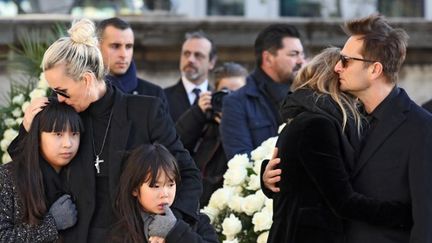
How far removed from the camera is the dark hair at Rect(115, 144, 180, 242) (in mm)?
5637

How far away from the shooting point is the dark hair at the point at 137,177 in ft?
18.5

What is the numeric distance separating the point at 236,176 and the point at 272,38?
1630 mm

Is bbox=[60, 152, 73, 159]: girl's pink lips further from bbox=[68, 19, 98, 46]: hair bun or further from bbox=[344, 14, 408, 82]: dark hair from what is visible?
bbox=[344, 14, 408, 82]: dark hair

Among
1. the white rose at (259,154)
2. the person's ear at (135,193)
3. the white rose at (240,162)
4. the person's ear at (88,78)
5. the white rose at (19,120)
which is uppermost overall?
the person's ear at (88,78)

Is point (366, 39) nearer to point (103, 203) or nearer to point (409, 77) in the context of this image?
point (103, 203)

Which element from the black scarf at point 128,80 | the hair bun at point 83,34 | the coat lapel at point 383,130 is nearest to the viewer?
the coat lapel at point 383,130

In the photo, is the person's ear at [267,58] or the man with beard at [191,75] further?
the man with beard at [191,75]

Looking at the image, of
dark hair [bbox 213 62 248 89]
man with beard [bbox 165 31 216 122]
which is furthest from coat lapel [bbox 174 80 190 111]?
dark hair [bbox 213 62 248 89]

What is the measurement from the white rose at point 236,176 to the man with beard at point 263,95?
2.25 ft

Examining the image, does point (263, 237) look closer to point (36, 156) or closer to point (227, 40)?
point (36, 156)

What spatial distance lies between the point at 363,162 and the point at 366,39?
1.82 ft

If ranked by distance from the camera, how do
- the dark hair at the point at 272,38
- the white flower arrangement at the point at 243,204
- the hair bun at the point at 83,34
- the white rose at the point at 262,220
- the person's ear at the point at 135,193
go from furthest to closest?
the dark hair at the point at 272,38
the white flower arrangement at the point at 243,204
the white rose at the point at 262,220
the hair bun at the point at 83,34
the person's ear at the point at 135,193

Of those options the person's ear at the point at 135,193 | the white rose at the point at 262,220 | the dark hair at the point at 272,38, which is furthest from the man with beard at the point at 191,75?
the person's ear at the point at 135,193

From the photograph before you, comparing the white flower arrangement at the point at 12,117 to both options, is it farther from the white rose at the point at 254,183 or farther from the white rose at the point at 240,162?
the white rose at the point at 254,183
